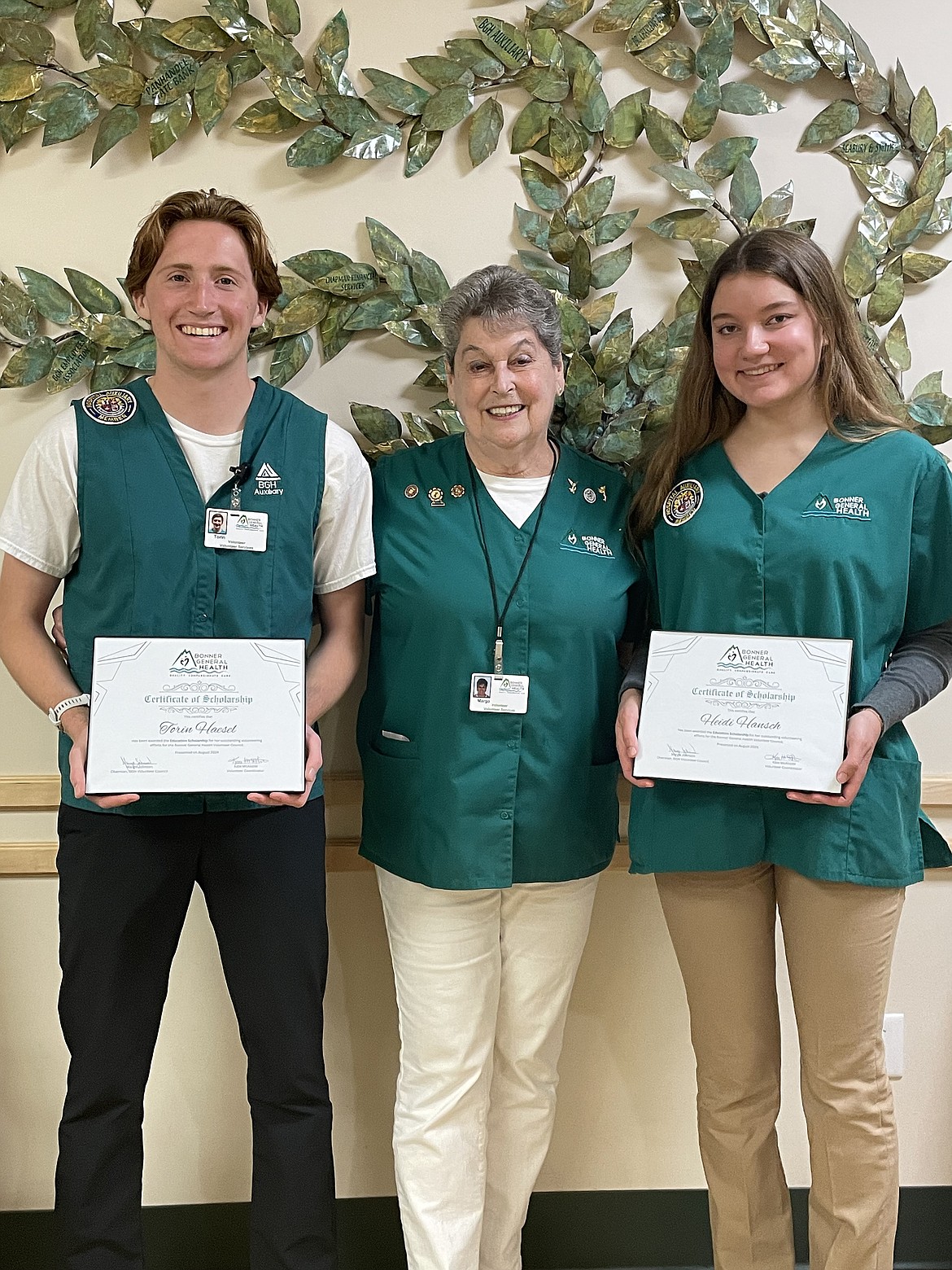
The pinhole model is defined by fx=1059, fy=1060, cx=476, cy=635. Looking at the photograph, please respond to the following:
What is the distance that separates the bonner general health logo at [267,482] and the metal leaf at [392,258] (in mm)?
525

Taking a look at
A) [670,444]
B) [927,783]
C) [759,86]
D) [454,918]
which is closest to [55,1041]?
[454,918]

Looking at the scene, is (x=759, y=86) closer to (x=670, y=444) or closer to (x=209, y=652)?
(x=670, y=444)

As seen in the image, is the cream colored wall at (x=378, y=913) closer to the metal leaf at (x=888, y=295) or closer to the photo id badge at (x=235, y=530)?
the metal leaf at (x=888, y=295)

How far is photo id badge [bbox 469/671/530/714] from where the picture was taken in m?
1.66

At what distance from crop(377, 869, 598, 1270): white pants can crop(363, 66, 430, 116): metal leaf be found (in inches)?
53.9

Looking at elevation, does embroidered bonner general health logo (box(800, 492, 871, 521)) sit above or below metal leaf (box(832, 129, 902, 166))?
below

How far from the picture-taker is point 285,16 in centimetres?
187

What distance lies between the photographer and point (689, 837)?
161 cm

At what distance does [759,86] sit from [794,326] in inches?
27.2

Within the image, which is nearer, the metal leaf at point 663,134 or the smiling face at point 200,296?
the smiling face at point 200,296

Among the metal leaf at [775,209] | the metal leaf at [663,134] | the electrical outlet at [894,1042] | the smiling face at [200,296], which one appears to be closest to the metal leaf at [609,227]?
the metal leaf at [663,134]

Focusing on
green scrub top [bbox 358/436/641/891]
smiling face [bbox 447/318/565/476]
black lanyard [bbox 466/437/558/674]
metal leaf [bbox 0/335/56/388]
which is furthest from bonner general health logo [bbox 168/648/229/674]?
metal leaf [bbox 0/335/56/388]

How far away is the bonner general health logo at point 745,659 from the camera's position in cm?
153

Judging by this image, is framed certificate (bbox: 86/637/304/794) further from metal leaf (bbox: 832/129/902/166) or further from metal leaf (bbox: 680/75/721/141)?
metal leaf (bbox: 832/129/902/166)
